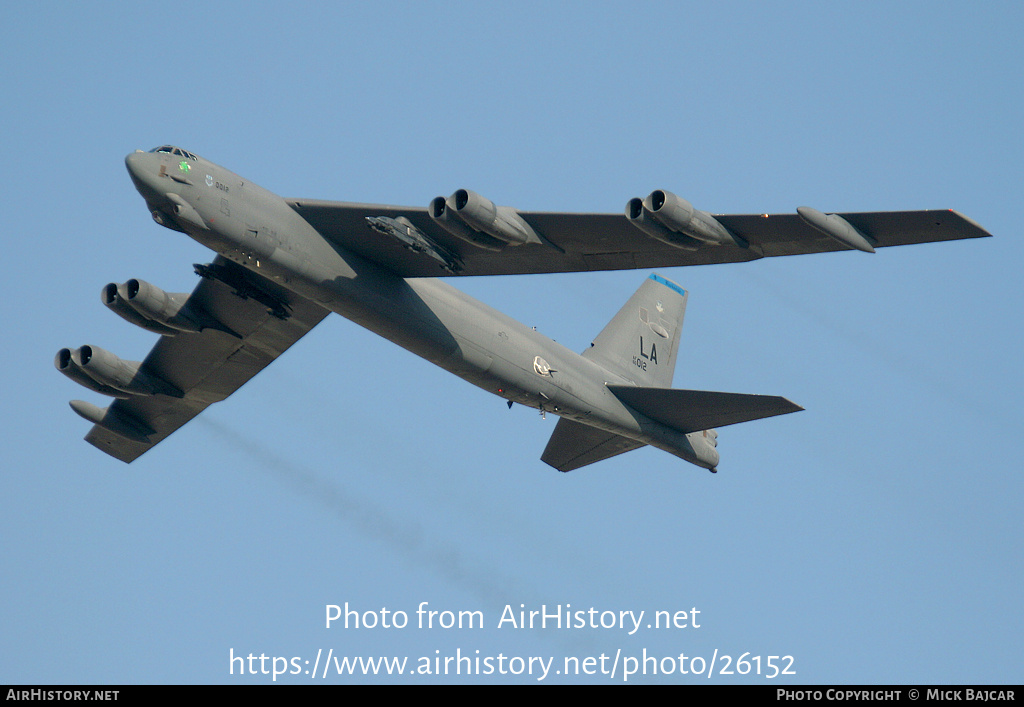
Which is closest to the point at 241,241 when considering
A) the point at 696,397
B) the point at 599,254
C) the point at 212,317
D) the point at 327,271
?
the point at 327,271

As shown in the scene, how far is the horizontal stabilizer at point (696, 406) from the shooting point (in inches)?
1120

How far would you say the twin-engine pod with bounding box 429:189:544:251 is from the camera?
23.7 metres

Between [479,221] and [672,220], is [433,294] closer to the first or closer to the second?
[479,221]

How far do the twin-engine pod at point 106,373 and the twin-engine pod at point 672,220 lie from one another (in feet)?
46.8

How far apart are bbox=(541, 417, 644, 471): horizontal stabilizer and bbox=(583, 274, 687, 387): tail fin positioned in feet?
5.88

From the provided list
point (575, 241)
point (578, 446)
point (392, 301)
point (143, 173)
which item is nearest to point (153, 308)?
point (143, 173)

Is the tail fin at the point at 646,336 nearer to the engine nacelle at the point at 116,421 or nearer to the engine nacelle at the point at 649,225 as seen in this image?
the engine nacelle at the point at 649,225

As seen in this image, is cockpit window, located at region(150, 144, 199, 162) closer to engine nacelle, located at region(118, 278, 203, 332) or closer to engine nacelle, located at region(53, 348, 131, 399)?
engine nacelle, located at region(118, 278, 203, 332)

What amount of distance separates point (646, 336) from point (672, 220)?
10836mm

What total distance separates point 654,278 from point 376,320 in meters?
11.2

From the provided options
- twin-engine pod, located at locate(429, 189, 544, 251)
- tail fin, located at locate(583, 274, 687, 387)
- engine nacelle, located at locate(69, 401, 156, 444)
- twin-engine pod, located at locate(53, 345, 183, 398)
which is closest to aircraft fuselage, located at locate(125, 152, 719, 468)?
tail fin, located at locate(583, 274, 687, 387)

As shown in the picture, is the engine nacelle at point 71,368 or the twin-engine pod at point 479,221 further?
the engine nacelle at point 71,368

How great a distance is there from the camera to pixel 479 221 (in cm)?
2375

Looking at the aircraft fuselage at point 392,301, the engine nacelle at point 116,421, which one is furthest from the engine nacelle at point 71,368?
the aircraft fuselage at point 392,301
